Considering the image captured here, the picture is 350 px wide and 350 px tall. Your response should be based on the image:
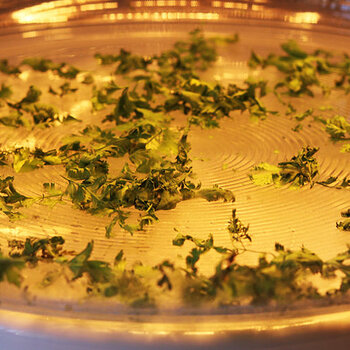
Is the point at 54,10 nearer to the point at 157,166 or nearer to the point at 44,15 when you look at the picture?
the point at 44,15

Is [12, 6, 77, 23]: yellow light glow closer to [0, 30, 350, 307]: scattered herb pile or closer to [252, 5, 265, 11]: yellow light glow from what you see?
[0, 30, 350, 307]: scattered herb pile

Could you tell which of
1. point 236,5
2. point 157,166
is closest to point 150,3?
point 236,5

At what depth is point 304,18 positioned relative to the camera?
4.20ft

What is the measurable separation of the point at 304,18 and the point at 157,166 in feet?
2.53

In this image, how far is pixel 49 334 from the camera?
501 mm

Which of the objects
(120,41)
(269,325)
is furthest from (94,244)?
(120,41)

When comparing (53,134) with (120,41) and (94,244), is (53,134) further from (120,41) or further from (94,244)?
(120,41)

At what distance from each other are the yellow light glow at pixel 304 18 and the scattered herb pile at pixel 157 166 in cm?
18

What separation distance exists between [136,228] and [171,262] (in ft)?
0.23

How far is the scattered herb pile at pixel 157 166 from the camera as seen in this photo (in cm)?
57

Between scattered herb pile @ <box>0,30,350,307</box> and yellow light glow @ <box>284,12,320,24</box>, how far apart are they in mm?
179

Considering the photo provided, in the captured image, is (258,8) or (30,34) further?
(258,8)

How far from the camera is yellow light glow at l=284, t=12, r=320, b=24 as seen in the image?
4.18ft

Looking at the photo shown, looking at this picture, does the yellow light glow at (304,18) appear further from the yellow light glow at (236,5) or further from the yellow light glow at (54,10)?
the yellow light glow at (54,10)
